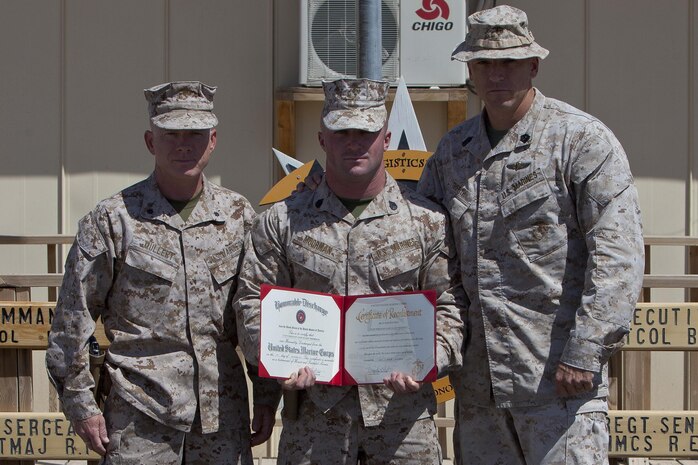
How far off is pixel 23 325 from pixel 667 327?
2.94 m

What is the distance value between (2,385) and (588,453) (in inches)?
116

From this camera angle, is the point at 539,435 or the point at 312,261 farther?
the point at 312,261

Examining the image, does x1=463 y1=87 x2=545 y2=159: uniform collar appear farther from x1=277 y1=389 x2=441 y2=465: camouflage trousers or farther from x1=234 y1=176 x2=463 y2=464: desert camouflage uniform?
x1=277 y1=389 x2=441 y2=465: camouflage trousers

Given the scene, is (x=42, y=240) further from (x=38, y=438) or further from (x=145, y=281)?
(x=145, y=281)

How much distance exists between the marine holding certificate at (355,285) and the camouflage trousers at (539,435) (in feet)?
0.51

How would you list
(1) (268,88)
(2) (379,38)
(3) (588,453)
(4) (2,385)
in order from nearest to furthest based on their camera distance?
(3) (588,453) < (2) (379,38) < (4) (2,385) < (1) (268,88)

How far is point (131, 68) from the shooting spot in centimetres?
713

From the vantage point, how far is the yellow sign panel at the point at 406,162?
549 centimetres

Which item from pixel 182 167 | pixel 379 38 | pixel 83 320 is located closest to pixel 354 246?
pixel 182 167

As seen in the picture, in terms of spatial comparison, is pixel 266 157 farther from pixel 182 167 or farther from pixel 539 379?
pixel 539 379

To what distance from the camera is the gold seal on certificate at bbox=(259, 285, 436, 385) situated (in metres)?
3.90

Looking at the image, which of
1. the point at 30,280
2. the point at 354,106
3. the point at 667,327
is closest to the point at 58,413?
the point at 30,280

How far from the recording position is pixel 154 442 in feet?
13.4

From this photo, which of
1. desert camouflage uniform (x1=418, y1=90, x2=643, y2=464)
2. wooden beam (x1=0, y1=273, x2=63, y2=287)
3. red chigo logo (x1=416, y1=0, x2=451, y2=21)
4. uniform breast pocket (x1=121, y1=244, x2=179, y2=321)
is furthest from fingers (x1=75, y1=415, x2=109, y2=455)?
red chigo logo (x1=416, y1=0, x2=451, y2=21)
